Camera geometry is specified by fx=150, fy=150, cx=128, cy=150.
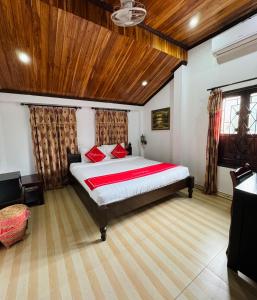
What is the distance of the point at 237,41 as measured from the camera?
2451 mm

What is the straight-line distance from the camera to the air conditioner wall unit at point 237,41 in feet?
7.60

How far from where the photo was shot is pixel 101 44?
254 cm

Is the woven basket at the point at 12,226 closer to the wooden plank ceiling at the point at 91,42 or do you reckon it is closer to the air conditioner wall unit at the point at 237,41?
the wooden plank ceiling at the point at 91,42

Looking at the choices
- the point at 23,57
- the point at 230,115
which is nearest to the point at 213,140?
the point at 230,115

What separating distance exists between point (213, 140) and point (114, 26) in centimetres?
279

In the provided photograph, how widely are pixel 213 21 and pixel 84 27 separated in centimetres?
221

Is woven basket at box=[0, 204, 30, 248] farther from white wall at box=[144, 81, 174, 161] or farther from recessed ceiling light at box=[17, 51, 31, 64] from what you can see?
white wall at box=[144, 81, 174, 161]

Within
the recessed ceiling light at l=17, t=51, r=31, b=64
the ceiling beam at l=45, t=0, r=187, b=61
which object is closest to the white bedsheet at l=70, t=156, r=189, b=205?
the recessed ceiling light at l=17, t=51, r=31, b=64

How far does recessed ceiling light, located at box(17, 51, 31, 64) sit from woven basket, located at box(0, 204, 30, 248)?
7.90ft

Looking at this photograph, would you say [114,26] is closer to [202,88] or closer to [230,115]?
[202,88]

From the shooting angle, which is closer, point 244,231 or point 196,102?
point 244,231

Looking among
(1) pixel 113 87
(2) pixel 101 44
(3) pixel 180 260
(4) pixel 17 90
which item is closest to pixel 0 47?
(4) pixel 17 90

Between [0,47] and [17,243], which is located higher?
[0,47]

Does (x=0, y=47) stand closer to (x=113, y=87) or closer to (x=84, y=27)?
(x=84, y=27)
